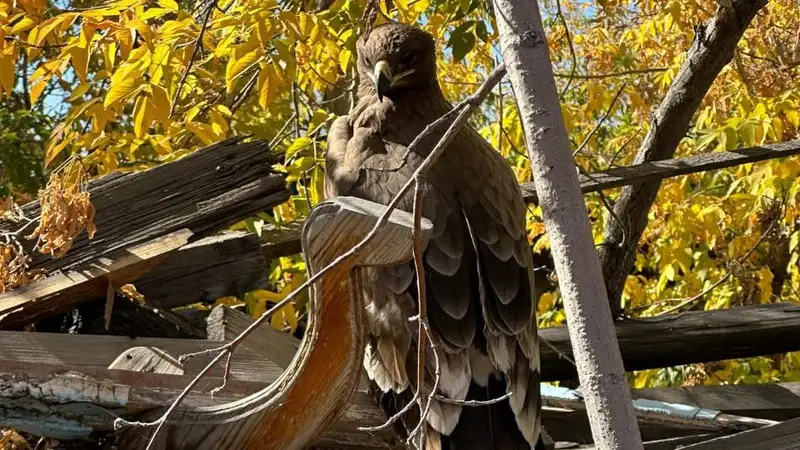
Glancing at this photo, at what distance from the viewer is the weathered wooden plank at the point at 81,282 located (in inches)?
109

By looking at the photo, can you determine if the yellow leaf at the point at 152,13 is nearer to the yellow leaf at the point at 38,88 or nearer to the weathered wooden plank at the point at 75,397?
the yellow leaf at the point at 38,88

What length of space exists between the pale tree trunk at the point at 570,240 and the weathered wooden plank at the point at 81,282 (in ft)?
5.12

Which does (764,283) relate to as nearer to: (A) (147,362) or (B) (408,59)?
(B) (408,59)

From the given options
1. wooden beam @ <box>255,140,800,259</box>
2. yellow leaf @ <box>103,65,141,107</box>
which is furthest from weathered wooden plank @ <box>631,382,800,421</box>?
yellow leaf @ <box>103,65,141,107</box>

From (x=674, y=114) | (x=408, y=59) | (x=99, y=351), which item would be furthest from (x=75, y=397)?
(x=674, y=114)

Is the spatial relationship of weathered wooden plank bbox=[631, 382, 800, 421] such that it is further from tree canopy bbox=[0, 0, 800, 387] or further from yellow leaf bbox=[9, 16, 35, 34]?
yellow leaf bbox=[9, 16, 35, 34]

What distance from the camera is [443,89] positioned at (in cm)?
534

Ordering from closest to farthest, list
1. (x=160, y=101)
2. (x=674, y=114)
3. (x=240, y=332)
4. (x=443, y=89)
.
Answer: (x=240, y=332), (x=160, y=101), (x=674, y=114), (x=443, y=89)

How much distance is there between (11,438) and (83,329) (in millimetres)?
472

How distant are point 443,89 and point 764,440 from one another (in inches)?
119

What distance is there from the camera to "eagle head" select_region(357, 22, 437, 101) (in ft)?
11.8

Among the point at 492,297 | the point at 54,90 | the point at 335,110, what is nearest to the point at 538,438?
the point at 492,297

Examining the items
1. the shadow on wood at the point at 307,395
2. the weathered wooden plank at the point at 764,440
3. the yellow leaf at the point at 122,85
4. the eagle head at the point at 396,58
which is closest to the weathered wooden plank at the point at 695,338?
the eagle head at the point at 396,58

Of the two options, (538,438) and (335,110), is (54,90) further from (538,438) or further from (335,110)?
(538,438)
